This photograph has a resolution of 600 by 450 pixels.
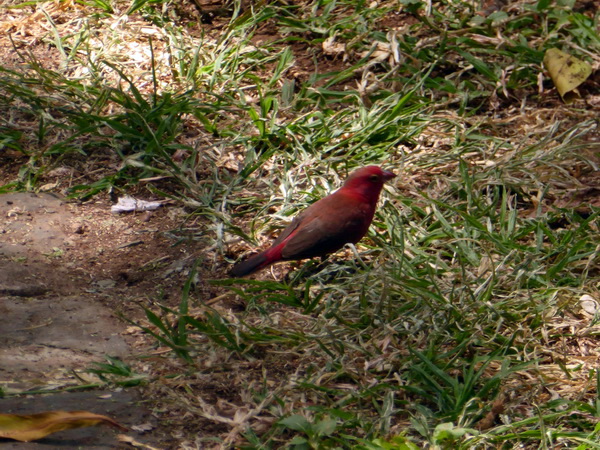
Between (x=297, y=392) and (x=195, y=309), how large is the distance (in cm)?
67

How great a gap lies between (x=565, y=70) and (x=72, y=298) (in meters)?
3.01

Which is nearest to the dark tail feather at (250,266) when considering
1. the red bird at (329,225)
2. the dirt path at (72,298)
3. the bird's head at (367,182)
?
the red bird at (329,225)

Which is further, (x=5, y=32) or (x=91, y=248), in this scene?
(x=5, y=32)

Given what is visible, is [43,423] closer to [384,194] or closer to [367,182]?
[367,182]

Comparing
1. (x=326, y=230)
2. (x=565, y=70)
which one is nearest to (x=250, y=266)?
(x=326, y=230)

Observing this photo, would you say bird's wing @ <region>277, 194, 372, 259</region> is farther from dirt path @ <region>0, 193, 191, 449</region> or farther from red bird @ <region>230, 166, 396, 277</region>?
dirt path @ <region>0, 193, 191, 449</region>

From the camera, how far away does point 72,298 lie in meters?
3.33

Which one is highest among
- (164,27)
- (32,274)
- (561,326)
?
(164,27)

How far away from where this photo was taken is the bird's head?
12.3 ft

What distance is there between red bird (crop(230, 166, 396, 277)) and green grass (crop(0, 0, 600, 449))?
0.41 ft

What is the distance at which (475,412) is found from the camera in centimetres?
265

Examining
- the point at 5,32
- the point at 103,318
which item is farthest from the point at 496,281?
the point at 5,32

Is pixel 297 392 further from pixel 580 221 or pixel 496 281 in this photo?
pixel 580 221

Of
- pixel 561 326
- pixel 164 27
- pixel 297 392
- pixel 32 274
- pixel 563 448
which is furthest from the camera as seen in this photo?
pixel 164 27
